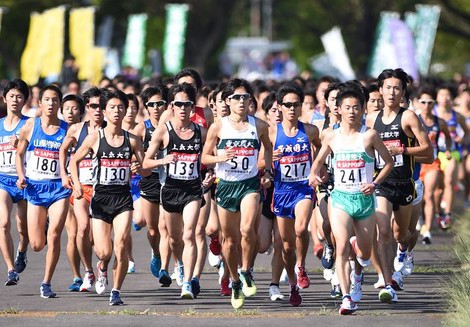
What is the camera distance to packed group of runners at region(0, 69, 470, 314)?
13.0m

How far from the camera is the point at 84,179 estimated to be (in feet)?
48.5

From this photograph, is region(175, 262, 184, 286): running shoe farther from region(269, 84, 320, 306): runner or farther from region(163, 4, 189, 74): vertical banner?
region(163, 4, 189, 74): vertical banner

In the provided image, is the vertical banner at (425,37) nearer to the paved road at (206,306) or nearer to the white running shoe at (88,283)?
the paved road at (206,306)

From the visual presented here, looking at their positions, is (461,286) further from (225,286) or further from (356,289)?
(225,286)

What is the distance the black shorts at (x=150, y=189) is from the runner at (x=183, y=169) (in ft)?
4.53

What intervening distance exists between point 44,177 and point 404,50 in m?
21.3

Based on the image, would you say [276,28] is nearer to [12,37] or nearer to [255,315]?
[12,37]

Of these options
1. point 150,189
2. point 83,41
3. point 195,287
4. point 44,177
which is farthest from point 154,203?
point 83,41

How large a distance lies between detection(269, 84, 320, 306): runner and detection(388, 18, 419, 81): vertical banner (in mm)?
20566

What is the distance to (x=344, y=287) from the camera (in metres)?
12.4

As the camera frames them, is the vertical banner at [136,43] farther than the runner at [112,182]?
Yes

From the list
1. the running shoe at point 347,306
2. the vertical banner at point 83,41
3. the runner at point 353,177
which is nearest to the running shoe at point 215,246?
the runner at point 353,177

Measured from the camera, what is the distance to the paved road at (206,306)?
1223 cm

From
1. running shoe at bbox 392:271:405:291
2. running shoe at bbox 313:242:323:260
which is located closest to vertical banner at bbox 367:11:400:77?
running shoe at bbox 313:242:323:260
